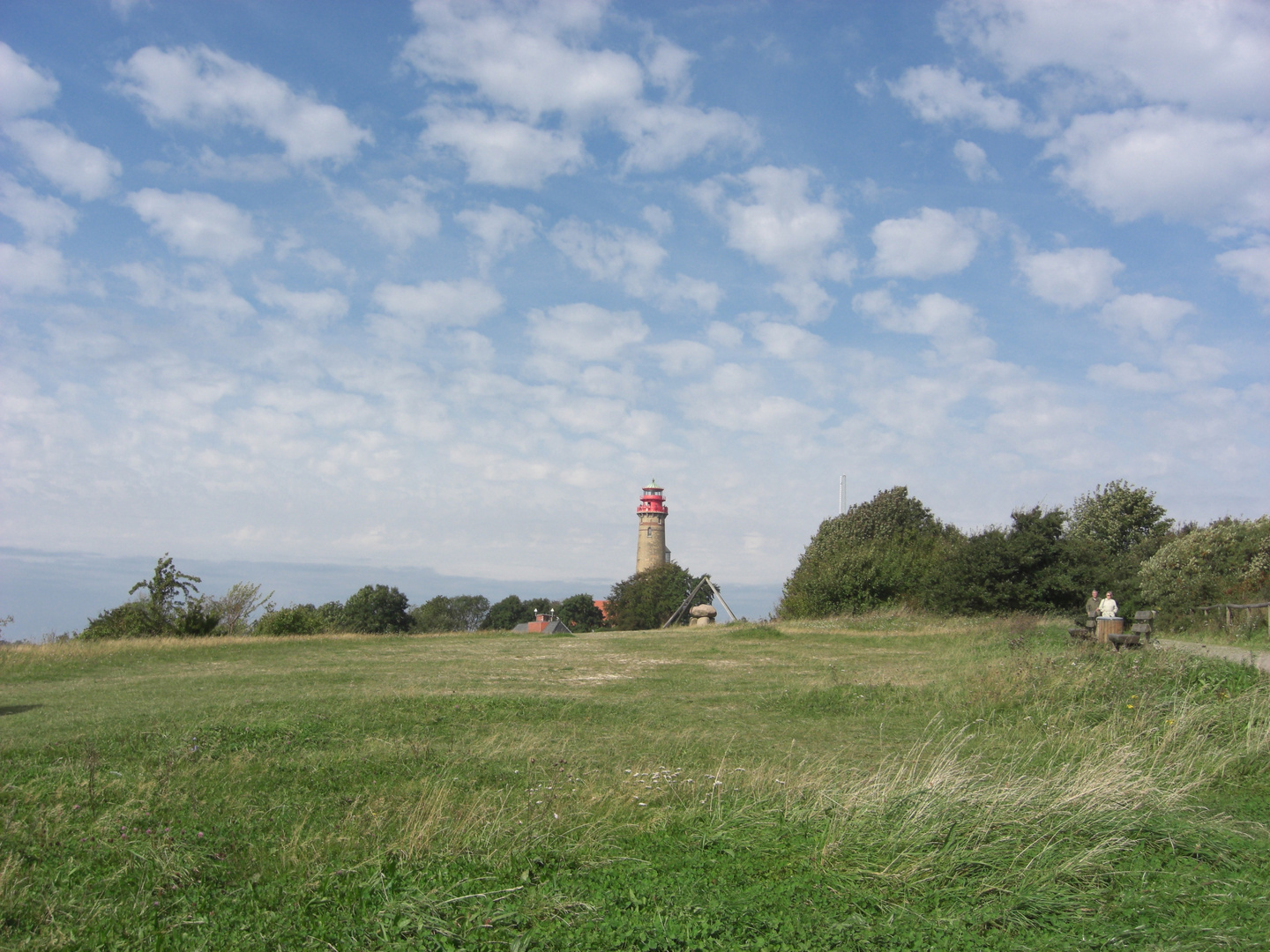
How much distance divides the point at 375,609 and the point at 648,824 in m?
71.9

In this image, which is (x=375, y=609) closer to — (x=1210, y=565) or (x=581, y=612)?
(x=581, y=612)

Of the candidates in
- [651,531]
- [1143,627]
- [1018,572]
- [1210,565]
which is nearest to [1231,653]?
[1143,627]

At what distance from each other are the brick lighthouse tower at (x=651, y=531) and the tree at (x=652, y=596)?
1.45 metres

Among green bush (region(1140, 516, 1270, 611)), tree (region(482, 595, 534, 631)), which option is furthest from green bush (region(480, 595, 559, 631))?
green bush (region(1140, 516, 1270, 611))

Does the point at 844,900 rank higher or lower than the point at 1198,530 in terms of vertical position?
lower

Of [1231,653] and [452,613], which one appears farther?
[452,613]

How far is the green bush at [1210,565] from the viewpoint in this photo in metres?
27.7

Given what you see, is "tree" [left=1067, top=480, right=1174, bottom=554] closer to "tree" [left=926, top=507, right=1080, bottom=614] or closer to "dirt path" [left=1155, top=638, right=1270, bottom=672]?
"tree" [left=926, top=507, right=1080, bottom=614]

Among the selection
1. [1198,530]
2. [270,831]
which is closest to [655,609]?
[1198,530]

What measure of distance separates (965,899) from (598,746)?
185 inches

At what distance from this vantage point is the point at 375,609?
7231cm

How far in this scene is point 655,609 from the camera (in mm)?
74375

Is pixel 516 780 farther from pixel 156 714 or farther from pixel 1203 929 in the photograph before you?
pixel 156 714

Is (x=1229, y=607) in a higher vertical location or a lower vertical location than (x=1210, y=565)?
lower
